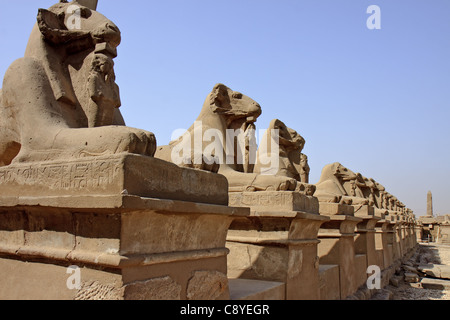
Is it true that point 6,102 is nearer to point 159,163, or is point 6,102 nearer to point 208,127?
point 159,163

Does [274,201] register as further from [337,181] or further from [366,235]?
[337,181]

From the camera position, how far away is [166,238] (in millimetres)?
2336

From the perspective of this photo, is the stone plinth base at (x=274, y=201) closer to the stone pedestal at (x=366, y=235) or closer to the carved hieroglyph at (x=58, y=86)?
the carved hieroglyph at (x=58, y=86)

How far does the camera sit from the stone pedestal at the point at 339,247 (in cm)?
587

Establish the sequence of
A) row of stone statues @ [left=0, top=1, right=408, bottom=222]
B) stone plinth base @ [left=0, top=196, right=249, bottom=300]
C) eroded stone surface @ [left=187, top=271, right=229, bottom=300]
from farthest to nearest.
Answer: eroded stone surface @ [left=187, top=271, right=229, bottom=300] < row of stone statues @ [left=0, top=1, right=408, bottom=222] < stone plinth base @ [left=0, top=196, right=249, bottom=300]

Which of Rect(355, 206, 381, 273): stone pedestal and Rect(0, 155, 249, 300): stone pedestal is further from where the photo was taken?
Rect(355, 206, 381, 273): stone pedestal

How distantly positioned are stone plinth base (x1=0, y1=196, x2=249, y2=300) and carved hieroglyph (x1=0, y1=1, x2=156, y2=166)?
456mm

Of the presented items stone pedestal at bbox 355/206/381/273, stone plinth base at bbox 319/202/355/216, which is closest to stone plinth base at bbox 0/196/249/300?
stone plinth base at bbox 319/202/355/216

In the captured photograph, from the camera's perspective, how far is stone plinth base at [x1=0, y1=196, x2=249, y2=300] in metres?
2.06

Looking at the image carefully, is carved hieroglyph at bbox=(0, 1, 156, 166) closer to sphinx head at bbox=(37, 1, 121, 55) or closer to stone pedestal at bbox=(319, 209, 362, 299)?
sphinx head at bbox=(37, 1, 121, 55)

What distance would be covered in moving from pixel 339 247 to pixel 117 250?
4501 millimetres

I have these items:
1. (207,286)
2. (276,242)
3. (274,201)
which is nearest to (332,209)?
(274,201)

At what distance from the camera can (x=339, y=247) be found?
591 centimetres
